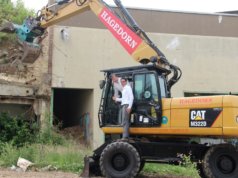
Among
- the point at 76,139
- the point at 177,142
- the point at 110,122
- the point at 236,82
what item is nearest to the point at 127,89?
the point at 110,122

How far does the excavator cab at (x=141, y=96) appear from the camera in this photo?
39.1 ft

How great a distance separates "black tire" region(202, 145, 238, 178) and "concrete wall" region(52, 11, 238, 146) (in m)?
9.70

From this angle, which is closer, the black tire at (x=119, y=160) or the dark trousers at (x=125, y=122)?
the black tire at (x=119, y=160)

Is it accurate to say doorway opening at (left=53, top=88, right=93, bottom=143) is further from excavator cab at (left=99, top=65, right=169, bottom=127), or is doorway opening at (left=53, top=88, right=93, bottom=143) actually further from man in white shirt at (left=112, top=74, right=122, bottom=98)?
man in white shirt at (left=112, top=74, right=122, bottom=98)

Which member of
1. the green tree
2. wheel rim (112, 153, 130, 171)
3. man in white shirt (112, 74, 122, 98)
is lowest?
wheel rim (112, 153, 130, 171)

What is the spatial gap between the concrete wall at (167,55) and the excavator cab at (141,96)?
312 inches

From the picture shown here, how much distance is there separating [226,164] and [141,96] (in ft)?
8.73

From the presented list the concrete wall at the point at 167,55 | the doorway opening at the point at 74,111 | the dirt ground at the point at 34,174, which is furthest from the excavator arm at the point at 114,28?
the doorway opening at the point at 74,111

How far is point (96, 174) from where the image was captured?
41.7 feet

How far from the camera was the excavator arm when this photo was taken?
13031 millimetres

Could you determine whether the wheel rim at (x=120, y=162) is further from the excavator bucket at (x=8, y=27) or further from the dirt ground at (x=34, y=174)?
the excavator bucket at (x=8, y=27)

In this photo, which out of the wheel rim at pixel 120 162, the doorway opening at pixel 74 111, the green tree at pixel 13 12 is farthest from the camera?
Result: the green tree at pixel 13 12

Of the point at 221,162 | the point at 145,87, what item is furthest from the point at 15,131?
the point at 221,162

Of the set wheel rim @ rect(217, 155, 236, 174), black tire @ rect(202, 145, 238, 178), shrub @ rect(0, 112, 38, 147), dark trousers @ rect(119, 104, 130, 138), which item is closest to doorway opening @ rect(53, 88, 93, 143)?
shrub @ rect(0, 112, 38, 147)
